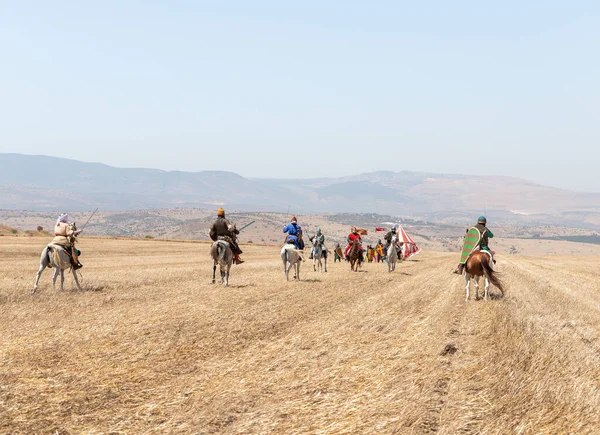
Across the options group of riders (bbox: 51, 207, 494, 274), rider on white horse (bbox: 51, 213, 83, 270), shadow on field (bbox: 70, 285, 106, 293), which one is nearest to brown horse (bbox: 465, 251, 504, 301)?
group of riders (bbox: 51, 207, 494, 274)

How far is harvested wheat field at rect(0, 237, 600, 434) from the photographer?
7.30 m

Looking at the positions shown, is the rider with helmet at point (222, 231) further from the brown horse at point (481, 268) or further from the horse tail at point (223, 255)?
the brown horse at point (481, 268)

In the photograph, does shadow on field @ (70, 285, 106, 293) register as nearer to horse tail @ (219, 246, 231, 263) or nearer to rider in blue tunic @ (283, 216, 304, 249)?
horse tail @ (219, 246, 231, 263)

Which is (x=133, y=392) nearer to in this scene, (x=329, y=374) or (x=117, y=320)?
(x=329, y=374)

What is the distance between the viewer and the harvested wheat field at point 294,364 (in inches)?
287

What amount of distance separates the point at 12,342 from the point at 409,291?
45.4 ft

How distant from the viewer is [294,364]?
32.9 feet

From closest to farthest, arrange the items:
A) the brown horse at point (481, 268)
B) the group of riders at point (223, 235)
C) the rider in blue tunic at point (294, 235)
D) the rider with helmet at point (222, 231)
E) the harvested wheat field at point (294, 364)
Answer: the harvested wheat field at point (294, 364) → the brown horse at point (481, 268) → the group of riders at point (223, 235) → the rider with helmet at point (222, 231) → the rider in blue tunic at point (294, 235)

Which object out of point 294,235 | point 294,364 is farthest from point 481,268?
point 294,364

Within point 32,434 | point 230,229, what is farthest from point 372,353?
point 230,229

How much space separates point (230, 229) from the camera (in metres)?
24.0

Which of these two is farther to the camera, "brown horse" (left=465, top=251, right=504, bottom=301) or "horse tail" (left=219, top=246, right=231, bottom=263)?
"horse tail" (left=219, top=246, right=231, bottom=263)

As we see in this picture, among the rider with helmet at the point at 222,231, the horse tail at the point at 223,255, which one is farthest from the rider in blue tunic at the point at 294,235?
the horse tail at the point at 223,255

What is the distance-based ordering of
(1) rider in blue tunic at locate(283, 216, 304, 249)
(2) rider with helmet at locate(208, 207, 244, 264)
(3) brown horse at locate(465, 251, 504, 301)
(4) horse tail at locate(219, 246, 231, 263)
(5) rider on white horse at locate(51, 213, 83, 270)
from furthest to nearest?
(1) rider in blue tunic at locate(283, 216, 304, 249) → (2) rider with helmet at locate(208, 207, 244, 264) → (4) horse tail at locate(219, 246, 231, 263) → (5) rider on white horse at locate(51, 213, 83, 270) → (3) brown horse at locate(465, 251, 504, 301)
